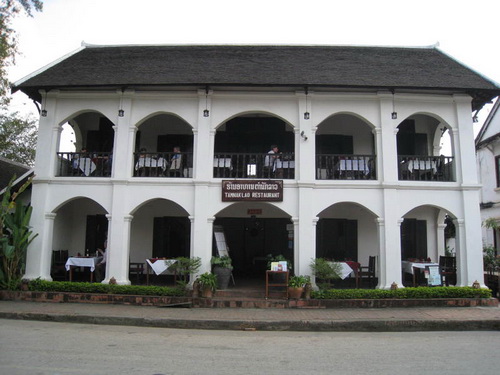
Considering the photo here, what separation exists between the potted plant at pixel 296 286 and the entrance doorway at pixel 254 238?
311 cm

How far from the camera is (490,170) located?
1895 centimetres

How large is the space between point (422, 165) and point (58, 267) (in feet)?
39.0

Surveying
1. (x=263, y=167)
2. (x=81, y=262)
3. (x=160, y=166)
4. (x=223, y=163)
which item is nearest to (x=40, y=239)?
(x=81, y=262)

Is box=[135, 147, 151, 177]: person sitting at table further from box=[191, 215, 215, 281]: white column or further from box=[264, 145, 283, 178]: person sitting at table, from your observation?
box=[264, 145, 283, 178]: person sitting at table

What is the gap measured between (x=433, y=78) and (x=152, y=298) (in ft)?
33.9

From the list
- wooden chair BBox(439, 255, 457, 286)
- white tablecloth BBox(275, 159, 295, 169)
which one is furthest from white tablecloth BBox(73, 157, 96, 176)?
wooden chair BBox(439, 255, 457, 286)

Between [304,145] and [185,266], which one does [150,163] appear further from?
[304,145]

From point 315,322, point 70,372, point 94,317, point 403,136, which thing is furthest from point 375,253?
point 70,372

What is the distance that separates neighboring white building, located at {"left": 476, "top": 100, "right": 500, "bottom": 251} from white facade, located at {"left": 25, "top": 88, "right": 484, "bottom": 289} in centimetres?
777

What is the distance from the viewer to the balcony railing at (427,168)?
12.5m

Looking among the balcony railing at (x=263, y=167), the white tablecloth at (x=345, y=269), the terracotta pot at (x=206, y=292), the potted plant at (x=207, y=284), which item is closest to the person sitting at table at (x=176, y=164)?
the balcony railing at (x=263, y=167)

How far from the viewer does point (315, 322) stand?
9.13 m

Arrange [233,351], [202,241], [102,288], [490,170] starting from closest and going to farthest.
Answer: [233,351]
[102,288]
[202,241]
[490,170]

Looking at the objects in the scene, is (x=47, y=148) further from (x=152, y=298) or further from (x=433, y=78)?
(x=433, y=78)
